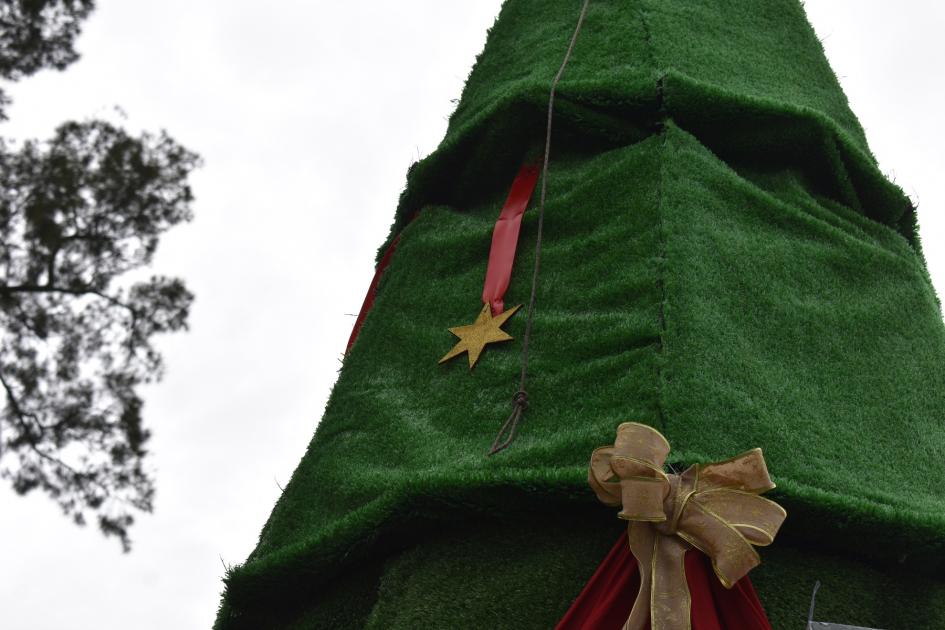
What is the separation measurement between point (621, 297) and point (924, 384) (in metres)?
0.89

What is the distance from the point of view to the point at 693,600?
6.49 feet

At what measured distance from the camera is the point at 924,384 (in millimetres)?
2818

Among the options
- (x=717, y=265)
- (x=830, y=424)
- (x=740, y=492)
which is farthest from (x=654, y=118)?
(x=740, y=492)

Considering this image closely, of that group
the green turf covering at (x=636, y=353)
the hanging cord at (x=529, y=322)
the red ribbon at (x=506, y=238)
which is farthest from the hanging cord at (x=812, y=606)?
the red ribbon at (x=506, y=238)

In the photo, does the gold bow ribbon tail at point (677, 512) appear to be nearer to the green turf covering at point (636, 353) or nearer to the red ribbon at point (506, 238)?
the green turf covering at point (636, 353)

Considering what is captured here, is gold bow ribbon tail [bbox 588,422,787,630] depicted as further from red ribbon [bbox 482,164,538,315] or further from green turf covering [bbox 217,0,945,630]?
red ribbon [bbox 482,164,538,315]

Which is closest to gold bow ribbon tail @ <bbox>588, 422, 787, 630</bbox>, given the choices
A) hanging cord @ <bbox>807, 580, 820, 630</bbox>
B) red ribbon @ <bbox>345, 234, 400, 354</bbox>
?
hanging cord @ <bbox>807, 580, 820, 630</bbox>

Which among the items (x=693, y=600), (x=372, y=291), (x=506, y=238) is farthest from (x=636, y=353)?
(x=372, y=291)

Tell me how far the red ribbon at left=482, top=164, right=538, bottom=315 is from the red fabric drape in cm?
94

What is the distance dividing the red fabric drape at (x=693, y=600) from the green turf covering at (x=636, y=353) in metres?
0.12

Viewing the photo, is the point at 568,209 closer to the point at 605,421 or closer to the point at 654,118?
→ the point at 654,118

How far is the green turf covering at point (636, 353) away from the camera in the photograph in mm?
2236

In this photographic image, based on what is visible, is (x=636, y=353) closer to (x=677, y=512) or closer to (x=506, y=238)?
(x=677, y=512)

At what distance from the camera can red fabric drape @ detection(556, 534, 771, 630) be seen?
1988mm
